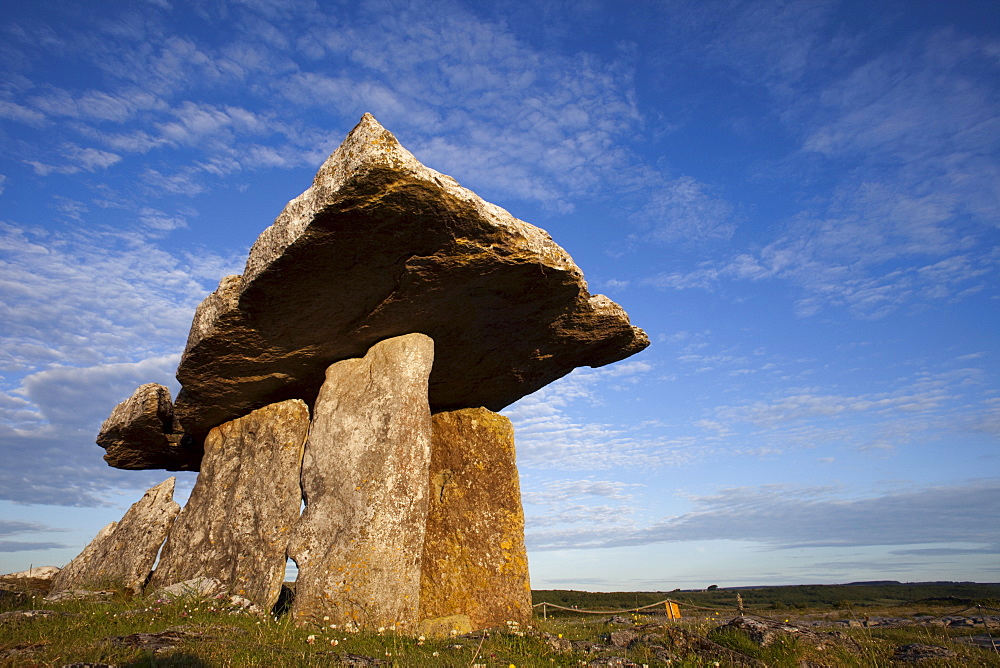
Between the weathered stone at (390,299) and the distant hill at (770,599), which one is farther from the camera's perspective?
the distant hill at (770,599)

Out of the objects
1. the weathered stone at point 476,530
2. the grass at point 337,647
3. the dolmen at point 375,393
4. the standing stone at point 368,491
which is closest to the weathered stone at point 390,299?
the dolmen at point 375,393

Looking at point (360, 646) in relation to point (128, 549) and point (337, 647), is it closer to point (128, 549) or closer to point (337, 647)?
point (337, 647)

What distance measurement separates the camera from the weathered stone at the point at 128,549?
1038 cm

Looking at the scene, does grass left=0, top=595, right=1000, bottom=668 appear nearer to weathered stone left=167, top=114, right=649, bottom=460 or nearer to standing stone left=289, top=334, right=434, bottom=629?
standing stone left=289, top=334, right=434, bottom=629

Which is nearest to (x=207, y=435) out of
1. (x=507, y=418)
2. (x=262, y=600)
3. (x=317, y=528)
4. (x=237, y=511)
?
(x=237, y=511)

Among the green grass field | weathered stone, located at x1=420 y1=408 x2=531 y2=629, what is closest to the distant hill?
weathered stone, located at x1=420 y1=408 x2=531 y2=629

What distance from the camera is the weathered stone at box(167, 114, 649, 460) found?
257 inches

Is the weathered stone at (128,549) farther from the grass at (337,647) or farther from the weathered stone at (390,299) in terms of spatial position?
the grass at (337,647)

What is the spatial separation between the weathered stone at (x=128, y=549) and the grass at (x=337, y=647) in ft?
12.7

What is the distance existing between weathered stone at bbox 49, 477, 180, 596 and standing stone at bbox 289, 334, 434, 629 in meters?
4.19

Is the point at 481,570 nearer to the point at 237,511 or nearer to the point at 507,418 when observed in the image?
the point at 507,418

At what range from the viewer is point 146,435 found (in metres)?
11.9

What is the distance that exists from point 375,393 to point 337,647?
3625 mm

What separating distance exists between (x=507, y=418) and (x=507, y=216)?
4.28m
